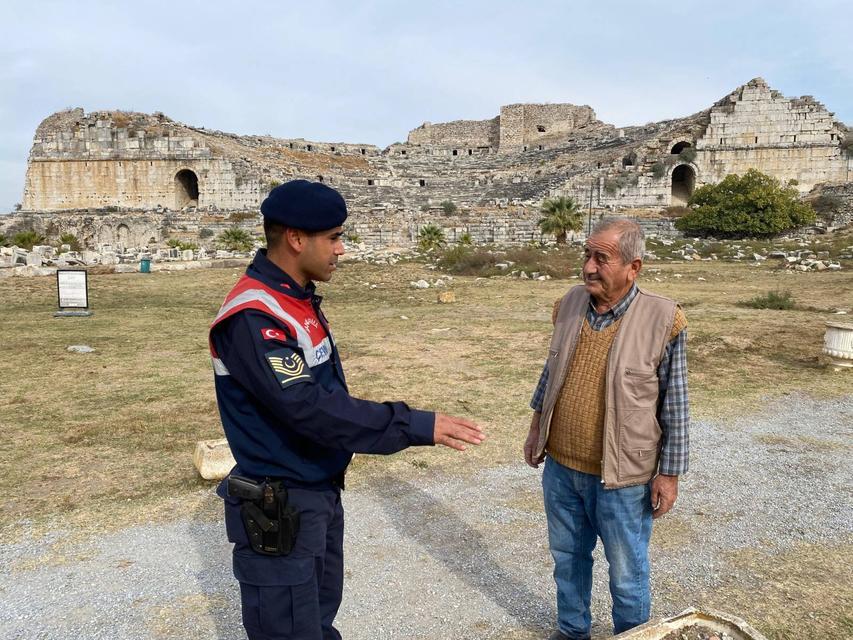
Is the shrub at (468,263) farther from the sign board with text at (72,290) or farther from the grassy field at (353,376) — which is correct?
the sign board with text at (72,290)

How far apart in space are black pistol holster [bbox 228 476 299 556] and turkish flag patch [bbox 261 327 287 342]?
0.46 metres

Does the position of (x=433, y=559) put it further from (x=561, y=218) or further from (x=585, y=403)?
(x=561, y=218)

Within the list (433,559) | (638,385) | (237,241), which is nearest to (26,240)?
(237,241)

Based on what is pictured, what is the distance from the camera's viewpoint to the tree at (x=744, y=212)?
27.8 m

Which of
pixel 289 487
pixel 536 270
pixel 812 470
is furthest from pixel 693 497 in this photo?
pixel 536 270

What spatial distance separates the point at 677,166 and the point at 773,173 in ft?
19.1

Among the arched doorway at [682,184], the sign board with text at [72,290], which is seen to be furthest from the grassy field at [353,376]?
the arched doorway at [682,184]

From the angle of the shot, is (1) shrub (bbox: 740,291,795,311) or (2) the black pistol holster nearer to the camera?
(2) the black pistol holster

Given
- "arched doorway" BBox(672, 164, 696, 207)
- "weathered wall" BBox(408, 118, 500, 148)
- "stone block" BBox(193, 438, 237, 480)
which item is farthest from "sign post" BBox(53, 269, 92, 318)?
"weathered wall" BBox(408, 118, 500, 148)

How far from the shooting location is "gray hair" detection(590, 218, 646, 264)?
232 centimetres

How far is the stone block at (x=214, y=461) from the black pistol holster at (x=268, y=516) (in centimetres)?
270

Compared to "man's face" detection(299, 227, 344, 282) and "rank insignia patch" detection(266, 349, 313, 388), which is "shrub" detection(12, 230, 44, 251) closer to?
"man's face" detection(299, 227, 344, 282)

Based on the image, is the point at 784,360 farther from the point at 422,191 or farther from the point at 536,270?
the point at 422,191

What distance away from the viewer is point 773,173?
3747cm
